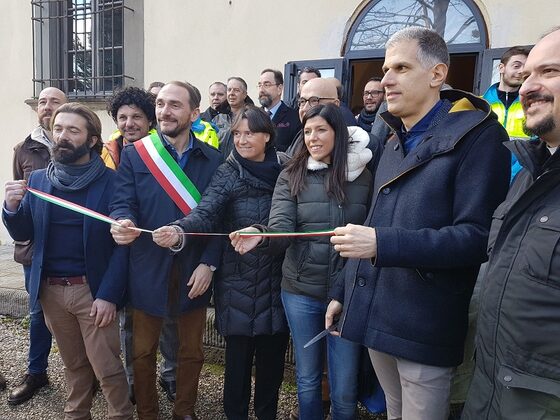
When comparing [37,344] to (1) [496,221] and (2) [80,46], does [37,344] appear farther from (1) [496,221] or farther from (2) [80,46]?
(2) [80,46]

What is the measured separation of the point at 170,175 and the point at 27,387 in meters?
2.12

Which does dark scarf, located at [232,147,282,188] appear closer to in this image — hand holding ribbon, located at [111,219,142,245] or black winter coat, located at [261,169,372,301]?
black winter coat, located at [261,169,372,301]

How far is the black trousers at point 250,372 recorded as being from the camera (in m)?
2.80

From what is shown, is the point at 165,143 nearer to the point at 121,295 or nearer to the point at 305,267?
the point at 121,295

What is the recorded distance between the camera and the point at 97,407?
3.40 m

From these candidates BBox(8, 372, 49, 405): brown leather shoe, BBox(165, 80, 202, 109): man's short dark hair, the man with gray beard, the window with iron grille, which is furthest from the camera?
the window with iron grille

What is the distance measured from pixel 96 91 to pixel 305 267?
6.66m

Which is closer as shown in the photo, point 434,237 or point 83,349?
point 434,237

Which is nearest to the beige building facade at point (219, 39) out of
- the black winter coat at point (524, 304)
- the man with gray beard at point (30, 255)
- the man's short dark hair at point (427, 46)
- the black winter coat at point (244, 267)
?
the man with gray beard at point (30, 255)

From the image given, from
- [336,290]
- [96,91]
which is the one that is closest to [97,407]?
[336,290]

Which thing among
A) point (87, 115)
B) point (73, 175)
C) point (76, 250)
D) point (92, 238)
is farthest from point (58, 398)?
point (87, 115)

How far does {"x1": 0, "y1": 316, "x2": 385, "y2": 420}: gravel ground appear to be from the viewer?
330cm

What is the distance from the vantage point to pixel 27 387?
3.50 m

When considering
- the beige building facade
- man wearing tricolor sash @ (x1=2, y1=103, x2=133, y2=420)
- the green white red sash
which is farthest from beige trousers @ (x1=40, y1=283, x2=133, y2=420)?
the beige building facade
